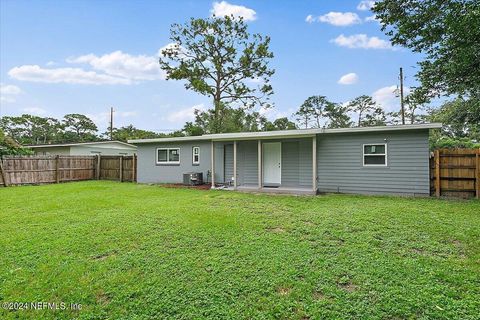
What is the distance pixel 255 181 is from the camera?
1132cm

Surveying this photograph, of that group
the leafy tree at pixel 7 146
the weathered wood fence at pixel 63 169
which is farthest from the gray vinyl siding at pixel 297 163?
the leafy tree at pixel 7 146

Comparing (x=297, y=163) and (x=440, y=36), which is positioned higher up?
(x=440, y=36)

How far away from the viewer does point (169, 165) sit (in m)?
13.2

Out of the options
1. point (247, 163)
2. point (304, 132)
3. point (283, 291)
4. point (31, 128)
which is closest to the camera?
point (283, 291)

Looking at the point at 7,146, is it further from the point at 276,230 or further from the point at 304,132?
the point at 276,230

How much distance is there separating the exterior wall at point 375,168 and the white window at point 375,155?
0.40ft

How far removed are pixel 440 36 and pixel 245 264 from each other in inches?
368

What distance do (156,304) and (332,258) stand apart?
219cm

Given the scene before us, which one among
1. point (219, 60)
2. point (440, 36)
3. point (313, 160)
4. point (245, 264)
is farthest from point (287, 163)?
point (219, 60)

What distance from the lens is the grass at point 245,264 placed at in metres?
2.40

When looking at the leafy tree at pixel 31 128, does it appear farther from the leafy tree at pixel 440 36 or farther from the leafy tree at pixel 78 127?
the leafy tree at pixel 440 36

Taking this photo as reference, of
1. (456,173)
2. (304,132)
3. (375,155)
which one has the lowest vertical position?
(456,173)

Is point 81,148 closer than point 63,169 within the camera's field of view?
No

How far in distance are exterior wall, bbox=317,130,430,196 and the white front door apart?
165cm
